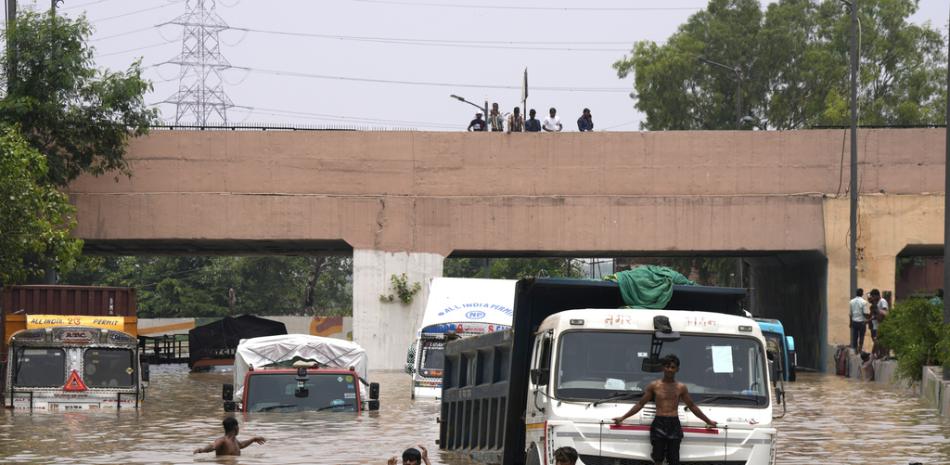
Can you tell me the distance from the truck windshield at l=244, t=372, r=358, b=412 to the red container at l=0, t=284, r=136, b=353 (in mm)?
12307

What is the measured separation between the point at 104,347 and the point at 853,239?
22974 mm

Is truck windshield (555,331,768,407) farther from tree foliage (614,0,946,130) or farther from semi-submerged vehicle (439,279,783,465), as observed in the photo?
tree foliage (614,0,946,130)

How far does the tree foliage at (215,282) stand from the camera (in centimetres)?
9275

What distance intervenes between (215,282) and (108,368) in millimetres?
62830

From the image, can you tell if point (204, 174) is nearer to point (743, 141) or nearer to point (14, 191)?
point (14, 191)

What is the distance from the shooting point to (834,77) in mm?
81125

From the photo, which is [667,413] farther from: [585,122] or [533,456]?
Result: [585,122]

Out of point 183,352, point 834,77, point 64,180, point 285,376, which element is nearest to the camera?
point 285,376

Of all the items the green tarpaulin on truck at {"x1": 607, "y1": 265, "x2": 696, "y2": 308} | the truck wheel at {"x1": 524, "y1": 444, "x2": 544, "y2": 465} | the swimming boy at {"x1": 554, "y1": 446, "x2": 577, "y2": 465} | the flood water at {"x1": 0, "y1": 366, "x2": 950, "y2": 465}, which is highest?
the green tarpaulin on truck at {"x1": 607, "y1": 265, "x2": 696, "y2": 308}

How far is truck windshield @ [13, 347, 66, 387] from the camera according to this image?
102 ft

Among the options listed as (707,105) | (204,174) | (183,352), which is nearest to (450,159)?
(204,174)

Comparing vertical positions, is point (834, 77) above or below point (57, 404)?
above

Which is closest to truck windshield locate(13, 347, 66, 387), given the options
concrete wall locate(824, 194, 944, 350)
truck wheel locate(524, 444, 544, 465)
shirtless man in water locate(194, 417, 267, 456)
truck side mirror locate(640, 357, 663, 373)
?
shirtless man in water locate(194, 417, 267, 456)

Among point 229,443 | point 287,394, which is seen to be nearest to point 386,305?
point 287,394
